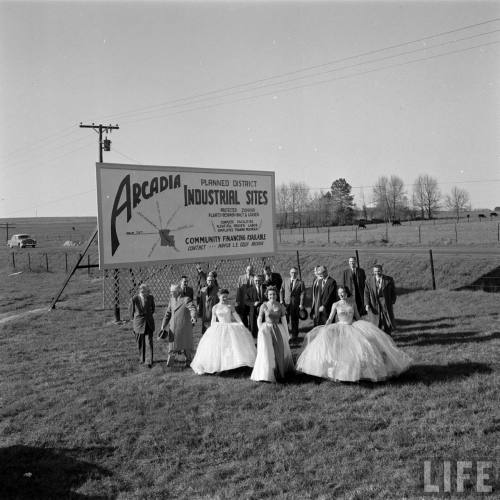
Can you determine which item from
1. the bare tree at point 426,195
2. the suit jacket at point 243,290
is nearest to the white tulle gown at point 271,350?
the suit jacket at point 243,290

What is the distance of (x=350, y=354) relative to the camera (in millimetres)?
9172

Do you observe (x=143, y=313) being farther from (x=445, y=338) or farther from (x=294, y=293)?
(x=445, y=338)

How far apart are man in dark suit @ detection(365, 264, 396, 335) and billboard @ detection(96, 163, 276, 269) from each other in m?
7.10

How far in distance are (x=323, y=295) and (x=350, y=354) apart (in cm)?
329

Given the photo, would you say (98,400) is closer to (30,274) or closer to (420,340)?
(420,340)

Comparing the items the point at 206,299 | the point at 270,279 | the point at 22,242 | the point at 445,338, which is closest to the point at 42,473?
the point at 206,299

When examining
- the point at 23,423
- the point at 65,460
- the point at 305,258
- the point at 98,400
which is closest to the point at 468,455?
the point at 65,460

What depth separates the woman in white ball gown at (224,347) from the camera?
1026 cm

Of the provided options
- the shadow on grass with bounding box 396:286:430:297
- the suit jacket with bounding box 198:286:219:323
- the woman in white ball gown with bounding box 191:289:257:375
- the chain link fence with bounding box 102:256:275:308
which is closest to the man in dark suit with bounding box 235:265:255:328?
the suit jacket with bounding box 198:286:219:323

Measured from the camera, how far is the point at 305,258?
1244 inches

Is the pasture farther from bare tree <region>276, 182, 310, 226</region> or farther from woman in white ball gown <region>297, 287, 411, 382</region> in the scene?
bare tree <region>276, 182, 310, 226</region>

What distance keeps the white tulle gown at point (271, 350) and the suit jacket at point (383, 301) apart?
3.30 metres

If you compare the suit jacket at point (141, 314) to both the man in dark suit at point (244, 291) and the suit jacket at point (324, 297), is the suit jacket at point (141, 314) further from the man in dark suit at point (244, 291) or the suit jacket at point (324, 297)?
the suit jacket at point (324, 297)

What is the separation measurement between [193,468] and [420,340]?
23.5ft
